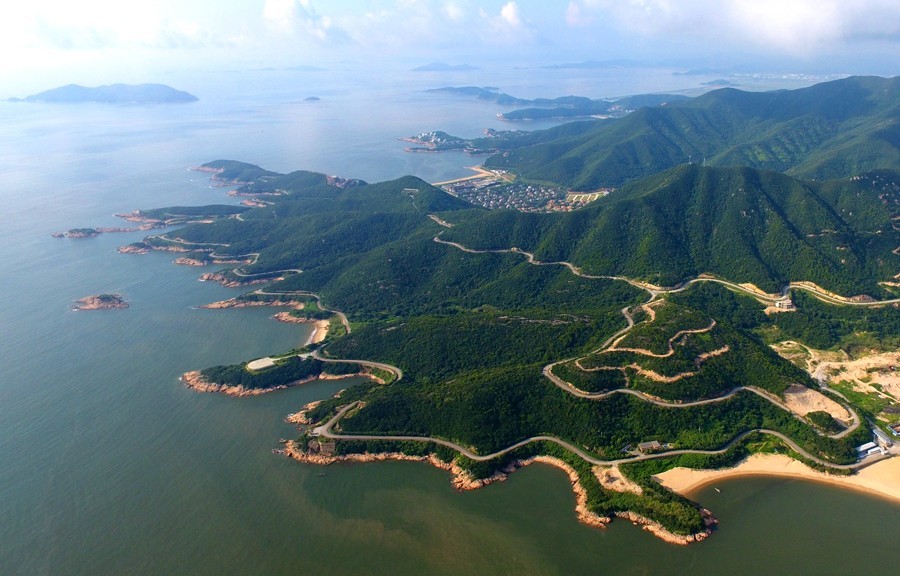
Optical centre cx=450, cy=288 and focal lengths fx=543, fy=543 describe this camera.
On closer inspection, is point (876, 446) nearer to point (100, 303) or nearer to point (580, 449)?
point (580, 449)

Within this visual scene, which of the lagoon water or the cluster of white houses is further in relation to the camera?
the cluster of white houses

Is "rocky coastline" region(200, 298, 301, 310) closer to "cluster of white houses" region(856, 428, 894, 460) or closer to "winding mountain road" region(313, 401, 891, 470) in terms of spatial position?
"winding mountain road" region(313, 401, 891, 470)

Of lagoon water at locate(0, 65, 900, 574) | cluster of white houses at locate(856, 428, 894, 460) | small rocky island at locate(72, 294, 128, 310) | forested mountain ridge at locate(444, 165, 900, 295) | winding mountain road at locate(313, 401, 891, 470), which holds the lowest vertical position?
lagoon water at locate(0, 65, 900, 574)

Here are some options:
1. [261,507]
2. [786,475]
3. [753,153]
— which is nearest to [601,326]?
[786,475]

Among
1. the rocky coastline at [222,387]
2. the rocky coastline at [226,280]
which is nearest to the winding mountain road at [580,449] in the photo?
the rocky coastline at [222,387]

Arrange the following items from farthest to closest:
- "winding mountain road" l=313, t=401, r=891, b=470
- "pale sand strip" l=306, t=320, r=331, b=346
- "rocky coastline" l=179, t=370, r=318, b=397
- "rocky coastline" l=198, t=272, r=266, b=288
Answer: "rocky coastline" l=198, t=272, r=266, b=288, "pale sand strip" l=306, t=320, r=331, b=346, "rocky coastline" l=179, t=370, r=318, b=397, "winding mountain road" l=313, t=401, r=891, b=470

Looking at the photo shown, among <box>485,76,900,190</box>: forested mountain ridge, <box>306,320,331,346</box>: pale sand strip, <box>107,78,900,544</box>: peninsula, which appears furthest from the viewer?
<box>485,76,900,190</box>: forested mountain ridge

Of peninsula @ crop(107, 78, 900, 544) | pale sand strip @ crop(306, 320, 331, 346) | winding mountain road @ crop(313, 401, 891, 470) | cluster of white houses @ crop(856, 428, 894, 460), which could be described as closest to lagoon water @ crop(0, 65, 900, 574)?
peninsula @ crop(107, 78, 900, 544)

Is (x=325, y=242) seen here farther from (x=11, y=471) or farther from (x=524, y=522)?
(x=524, y=522)
